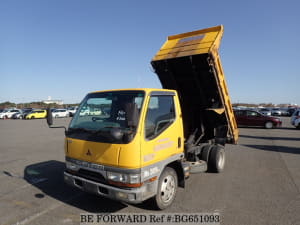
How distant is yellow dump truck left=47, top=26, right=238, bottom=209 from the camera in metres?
3.07

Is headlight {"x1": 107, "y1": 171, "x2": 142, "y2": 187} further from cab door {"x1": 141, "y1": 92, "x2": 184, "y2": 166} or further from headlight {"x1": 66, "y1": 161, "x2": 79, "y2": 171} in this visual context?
headlight {"x1": 66, "y1": 161, "x2": 79, "y2": 171}

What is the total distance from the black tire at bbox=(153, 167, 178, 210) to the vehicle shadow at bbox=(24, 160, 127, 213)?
0.74 meters

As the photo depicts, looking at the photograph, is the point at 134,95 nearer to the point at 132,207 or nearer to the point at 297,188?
the point at 132,207

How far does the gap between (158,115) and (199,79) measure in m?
2.46

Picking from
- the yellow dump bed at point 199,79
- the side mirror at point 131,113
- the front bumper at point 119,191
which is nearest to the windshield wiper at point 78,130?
the front bumper at point 119,191

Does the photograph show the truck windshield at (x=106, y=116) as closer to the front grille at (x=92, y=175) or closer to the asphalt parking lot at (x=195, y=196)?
the front grille at (x=92, y=175)

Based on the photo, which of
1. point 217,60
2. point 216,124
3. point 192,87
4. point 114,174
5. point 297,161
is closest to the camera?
point 114,174

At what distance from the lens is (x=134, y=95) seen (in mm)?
3508

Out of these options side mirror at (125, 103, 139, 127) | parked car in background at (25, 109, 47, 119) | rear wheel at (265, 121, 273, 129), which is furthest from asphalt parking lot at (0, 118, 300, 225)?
parked car in background at (25, 109, 47, 119)

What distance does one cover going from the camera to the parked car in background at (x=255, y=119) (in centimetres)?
1762

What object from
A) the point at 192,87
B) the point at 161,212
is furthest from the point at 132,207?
the point at 192,87

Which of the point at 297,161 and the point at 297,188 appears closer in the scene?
the point at 297,188

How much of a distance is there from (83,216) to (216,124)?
4417 millimetres

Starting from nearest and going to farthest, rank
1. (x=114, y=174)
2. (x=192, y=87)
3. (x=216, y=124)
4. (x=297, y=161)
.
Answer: (x=114, y=174) → (x=192, y=87) → (x=216, y=124) → (x=297, y=161)
